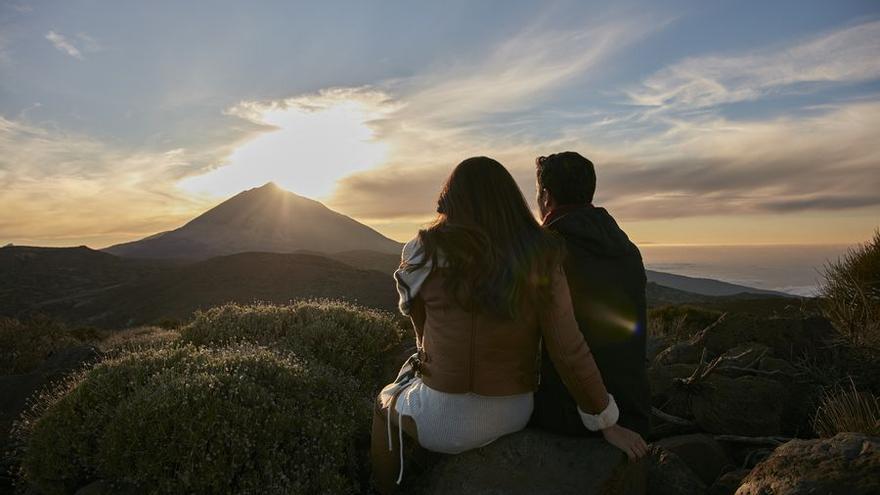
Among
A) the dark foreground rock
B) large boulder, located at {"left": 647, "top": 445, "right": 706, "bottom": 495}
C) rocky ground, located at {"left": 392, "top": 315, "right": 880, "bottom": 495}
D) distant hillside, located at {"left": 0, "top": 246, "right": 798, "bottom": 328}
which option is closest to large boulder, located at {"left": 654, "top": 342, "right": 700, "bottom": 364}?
rocky ground, located at {"left": 392, "top": 315, "right": 880, "bottom": 495}

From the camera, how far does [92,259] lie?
2857 inches

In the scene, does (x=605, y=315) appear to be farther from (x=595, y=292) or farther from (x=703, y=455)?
(x=703, y=455)

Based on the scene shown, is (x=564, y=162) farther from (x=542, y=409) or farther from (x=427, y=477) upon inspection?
(x=427, y=477)

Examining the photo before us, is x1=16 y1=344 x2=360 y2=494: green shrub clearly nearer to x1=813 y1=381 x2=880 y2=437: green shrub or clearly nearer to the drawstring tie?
the drawstring tie

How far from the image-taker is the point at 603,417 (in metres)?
3.46

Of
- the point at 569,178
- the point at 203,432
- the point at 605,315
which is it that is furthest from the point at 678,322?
the point at 203,432

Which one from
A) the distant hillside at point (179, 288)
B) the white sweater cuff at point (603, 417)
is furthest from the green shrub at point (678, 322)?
the distant hillside at point (179, 288)

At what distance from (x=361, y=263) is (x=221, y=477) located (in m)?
93.3

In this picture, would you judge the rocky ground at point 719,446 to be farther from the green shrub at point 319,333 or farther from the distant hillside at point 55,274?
the distant hillside at point 55,274

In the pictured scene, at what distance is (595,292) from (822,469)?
5.17 ft

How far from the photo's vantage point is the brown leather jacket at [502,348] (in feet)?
10.7

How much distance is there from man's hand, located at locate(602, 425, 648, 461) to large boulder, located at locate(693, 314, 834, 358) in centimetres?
434

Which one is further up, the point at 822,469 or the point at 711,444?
the point at 822,469

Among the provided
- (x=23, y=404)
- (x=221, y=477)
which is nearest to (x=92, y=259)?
(x=23, y=404)
